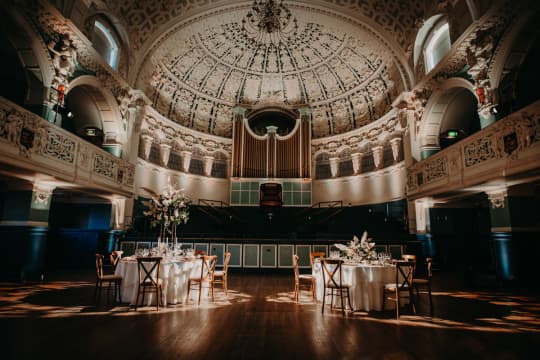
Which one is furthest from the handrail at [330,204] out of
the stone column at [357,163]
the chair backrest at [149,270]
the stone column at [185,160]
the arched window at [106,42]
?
the arched window at [106,42]

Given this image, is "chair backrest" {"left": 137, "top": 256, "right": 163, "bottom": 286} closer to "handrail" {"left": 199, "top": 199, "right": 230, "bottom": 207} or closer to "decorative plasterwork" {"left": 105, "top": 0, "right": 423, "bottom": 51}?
"decorative plasterwork" {"left": 105, "top": 0, "right": 423, "bottom": 51}

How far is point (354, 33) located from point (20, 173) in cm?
1252

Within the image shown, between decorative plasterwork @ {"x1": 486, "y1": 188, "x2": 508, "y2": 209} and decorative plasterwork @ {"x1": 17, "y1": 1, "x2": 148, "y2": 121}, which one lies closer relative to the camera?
decorative plasterwork @ {"x1": 17, "y1": 1, "x2": 148, "y2": 121}

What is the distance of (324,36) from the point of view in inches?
522

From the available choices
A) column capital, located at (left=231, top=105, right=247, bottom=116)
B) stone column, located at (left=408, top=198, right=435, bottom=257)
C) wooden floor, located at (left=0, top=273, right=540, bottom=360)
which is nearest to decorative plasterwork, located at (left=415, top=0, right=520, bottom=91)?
stone column, located at (left=408, top=198, right=435, bottom=257)

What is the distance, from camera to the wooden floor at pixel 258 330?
2.92 m

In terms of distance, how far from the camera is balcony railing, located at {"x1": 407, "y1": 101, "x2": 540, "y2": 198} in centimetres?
546

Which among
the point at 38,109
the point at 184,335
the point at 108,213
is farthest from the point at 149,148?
the point at 184,335

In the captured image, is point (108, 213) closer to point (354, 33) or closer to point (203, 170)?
point (203, 170)

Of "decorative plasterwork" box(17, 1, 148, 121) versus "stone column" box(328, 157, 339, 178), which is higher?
"decorative plasterwork" box(17, 1, 148, 121)

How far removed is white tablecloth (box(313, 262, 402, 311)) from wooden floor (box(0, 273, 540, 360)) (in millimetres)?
298

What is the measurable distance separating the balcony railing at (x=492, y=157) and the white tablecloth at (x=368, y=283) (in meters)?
3.37

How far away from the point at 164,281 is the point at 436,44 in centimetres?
1113

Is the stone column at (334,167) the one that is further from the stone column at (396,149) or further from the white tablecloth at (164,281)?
the white tablecloth at (164,281)
